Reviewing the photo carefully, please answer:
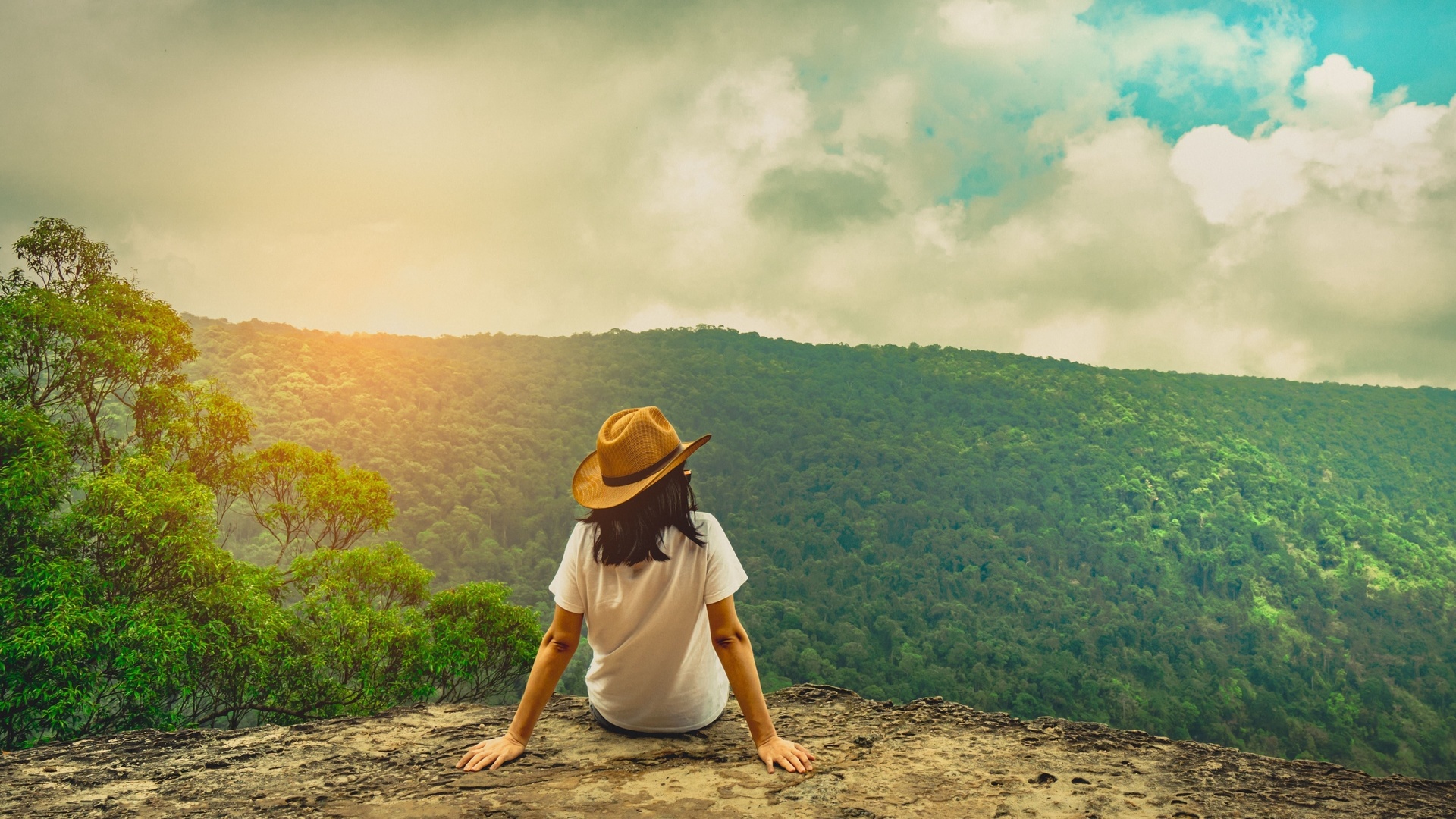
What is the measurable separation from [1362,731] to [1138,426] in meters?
46.4

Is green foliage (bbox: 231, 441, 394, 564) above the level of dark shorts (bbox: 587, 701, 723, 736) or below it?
above

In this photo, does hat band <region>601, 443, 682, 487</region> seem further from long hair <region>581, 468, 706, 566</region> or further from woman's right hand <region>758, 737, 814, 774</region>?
woman's right hand <region>758, 737, 814, 774</region>

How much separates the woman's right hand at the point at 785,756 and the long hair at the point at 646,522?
0.88 meters

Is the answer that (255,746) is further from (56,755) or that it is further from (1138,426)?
(1138,426)

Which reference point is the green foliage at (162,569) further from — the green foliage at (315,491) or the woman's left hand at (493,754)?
the woman's left hand at (493,754)

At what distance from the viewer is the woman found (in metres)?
2.77

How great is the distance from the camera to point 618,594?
2.89 metres

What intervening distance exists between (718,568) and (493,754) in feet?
4.06

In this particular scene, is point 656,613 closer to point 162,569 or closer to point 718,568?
point 718,568

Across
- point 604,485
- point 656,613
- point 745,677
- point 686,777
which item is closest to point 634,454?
point 604,485

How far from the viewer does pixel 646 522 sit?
277cm

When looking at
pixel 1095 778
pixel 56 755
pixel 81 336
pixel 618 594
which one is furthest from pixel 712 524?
pixel 81 336

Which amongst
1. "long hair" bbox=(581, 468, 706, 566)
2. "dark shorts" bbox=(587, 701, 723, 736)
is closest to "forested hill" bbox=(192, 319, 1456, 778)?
"dark shorts" bbox=(587, 701, 723, 736)

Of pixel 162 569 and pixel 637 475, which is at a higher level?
pixel 637 475
